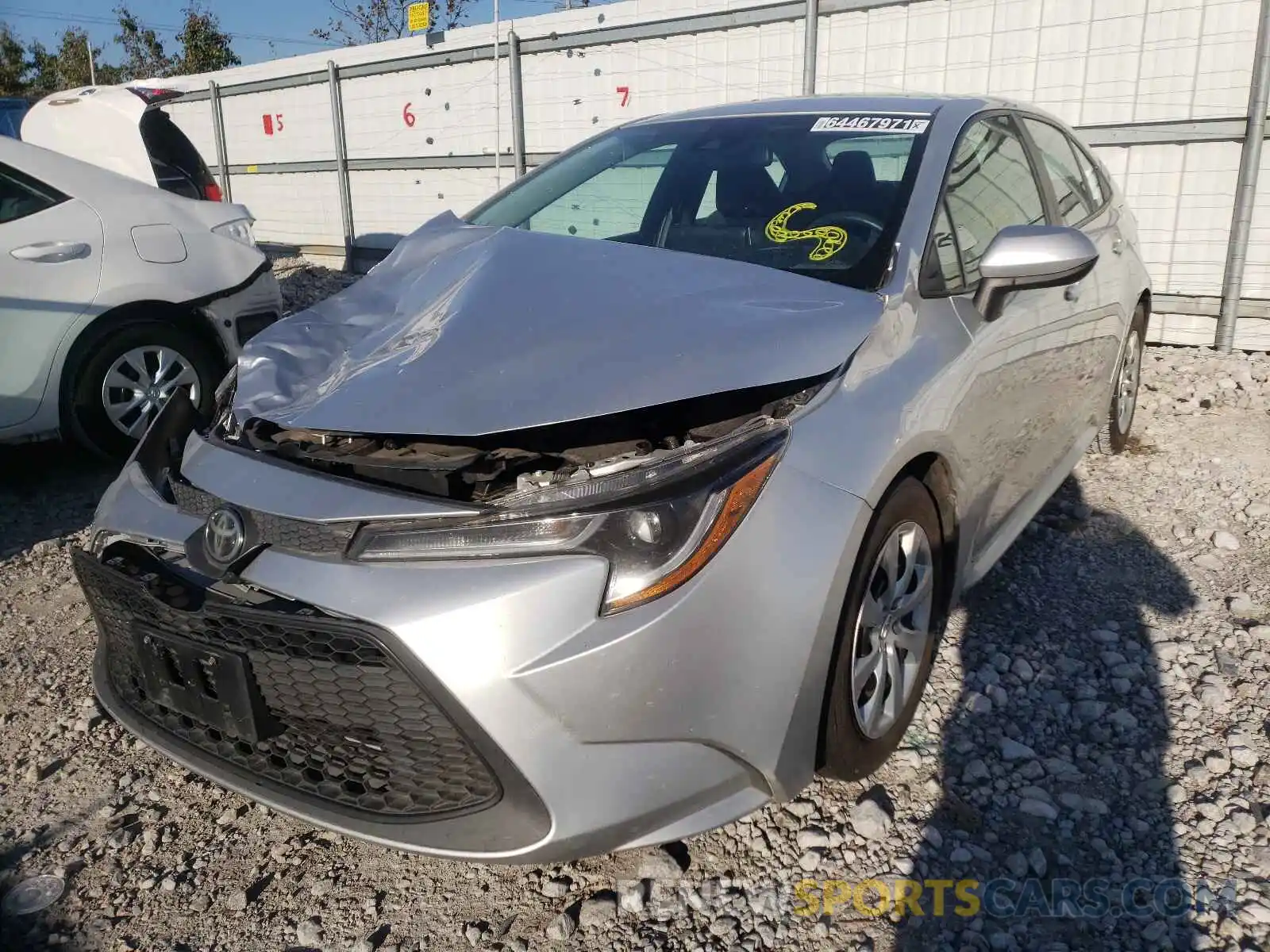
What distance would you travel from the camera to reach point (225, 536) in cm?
195

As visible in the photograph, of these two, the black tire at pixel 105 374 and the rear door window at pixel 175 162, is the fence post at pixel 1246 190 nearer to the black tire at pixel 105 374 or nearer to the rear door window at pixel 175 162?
the black tire at pixel 105 374

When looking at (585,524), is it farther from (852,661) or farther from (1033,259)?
(1033,259)

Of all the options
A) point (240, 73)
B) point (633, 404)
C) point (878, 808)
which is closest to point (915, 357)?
point (633, 404)

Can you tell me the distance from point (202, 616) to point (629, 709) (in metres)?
0.83

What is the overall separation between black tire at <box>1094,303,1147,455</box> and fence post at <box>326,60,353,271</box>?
909cm

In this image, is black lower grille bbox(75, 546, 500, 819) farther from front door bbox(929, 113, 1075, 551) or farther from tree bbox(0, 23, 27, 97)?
tree bbox(0, 23, 27, 97)

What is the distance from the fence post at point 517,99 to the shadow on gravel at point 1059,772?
291 inches

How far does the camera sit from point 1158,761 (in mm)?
2553

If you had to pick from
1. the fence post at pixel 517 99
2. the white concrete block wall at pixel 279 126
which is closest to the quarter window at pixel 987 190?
the fence post at pixel 517 99

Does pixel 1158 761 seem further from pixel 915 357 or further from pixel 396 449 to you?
pixel 396 449

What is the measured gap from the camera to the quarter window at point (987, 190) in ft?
9.25

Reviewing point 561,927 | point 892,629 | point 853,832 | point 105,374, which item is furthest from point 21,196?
point 853,832

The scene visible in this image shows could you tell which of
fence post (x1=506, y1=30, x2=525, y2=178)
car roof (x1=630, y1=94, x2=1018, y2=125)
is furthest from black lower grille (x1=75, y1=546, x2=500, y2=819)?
fence post (x1=506, y1=30, x2=525, y2=178)

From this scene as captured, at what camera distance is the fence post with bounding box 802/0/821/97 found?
7.49m
